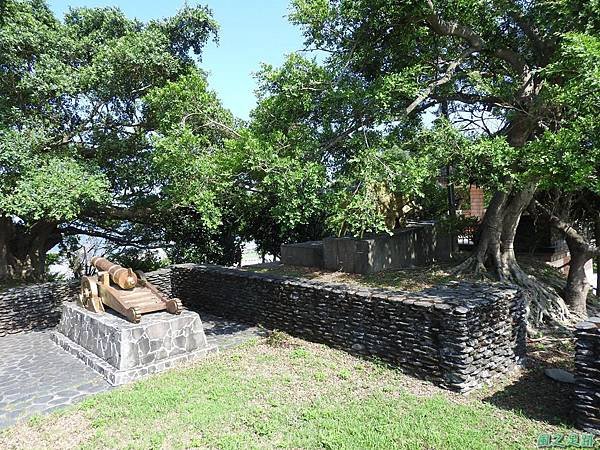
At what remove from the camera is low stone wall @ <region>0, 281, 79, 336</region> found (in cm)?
888

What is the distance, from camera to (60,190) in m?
7.92

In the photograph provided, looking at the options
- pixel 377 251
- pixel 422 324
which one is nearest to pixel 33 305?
pixel 377 251

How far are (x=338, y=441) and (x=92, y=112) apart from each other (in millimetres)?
9444

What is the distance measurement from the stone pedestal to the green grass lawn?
1.28 ft

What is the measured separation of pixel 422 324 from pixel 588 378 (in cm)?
193

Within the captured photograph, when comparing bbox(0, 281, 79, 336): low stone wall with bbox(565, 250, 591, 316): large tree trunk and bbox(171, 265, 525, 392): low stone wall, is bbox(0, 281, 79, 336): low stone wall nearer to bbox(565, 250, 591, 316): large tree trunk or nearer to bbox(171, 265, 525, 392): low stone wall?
bbox(171, 265, 525, 392): low stone wall

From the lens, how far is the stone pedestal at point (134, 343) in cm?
622

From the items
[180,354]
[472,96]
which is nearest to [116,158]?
[180,354]

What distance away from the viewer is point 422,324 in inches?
218

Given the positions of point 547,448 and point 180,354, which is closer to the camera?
point 547,448

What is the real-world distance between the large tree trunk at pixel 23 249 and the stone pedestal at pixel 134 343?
208 inches

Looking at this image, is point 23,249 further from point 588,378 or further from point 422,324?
point 588,378

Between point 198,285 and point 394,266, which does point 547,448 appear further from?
point 198,285

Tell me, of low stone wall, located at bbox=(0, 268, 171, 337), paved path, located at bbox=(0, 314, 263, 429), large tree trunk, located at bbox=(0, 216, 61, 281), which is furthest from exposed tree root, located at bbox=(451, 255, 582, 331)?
large tree trunk, located at bbox=(0, 216, 61, 281)
